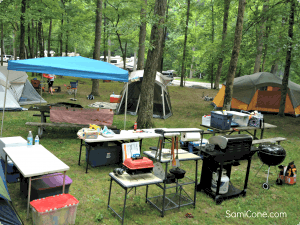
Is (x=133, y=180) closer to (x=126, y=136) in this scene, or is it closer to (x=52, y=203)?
(x=52, y=203)

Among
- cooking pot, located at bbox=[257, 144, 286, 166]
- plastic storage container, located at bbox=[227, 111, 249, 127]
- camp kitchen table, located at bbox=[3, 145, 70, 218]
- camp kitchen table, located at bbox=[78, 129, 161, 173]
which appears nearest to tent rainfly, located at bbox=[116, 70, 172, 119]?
plastic storage container, located at bbox=[227, 111, 249, 127]

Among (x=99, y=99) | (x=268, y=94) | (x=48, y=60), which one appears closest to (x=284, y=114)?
(x=268, y=94)

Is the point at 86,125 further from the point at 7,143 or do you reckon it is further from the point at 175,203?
the point at 175,203

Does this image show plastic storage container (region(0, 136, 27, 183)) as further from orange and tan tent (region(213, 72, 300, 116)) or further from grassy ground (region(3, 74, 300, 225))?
orange and tan tent (region(213, 72, 300, 116))

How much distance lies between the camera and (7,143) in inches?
196

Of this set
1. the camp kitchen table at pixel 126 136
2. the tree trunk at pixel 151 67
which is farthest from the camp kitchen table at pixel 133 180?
the tree trunk at pixel 151 67

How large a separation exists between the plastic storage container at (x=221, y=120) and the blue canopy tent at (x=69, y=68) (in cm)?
289

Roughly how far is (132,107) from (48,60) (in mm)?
5932

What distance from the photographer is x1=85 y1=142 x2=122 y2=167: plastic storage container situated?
6195 millimetres

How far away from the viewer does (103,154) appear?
628 cm

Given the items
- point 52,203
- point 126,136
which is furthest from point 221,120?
point 52,203

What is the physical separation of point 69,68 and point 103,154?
9.01 ft

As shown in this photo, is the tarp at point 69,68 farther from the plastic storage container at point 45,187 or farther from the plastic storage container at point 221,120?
the plastic storage container at point 45,187

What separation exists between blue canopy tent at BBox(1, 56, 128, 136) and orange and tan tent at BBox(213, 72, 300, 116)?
8.79 metres
